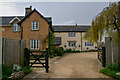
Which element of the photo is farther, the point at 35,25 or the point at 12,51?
the point at 35,25

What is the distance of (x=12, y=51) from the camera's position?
770 cm

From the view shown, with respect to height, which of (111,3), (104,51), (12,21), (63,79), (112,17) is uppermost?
(12,21)

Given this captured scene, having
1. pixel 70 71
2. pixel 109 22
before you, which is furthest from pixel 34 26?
pixel 109 22

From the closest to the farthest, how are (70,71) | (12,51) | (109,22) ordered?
(109,22) < (12,51) < (70,71)

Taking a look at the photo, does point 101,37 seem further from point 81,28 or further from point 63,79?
point 81,28

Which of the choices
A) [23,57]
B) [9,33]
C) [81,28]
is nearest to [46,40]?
[9,33]

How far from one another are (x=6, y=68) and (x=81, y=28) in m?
28.6

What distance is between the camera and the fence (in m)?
6.83

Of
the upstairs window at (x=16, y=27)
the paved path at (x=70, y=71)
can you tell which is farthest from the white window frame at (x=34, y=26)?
the paved path at (x=70, y=71)

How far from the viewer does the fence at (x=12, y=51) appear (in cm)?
683

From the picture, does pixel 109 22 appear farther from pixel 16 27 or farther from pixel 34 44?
pixel 16 27

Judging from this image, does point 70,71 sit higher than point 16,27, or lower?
lower

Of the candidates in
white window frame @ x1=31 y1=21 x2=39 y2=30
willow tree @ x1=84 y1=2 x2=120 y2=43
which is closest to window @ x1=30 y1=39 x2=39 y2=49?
white window frame @ x1=31 y1=21 x2=39 y2=30

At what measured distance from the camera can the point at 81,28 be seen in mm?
33469
